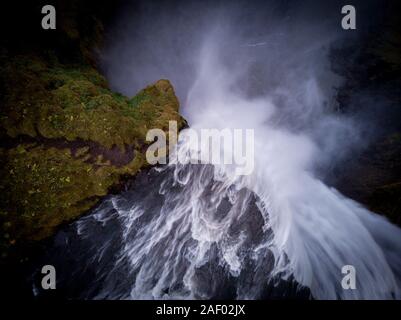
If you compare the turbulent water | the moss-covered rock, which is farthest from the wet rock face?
the turbulent water

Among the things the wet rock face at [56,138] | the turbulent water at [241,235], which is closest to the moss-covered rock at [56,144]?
the wet rock face at [56,138]

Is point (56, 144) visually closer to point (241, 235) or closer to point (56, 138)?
point (56, 138)

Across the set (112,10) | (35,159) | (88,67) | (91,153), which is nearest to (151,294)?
(91,153)

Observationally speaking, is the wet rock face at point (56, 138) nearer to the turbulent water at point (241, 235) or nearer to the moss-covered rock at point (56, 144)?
the moss-covered rock at point (56, 144)

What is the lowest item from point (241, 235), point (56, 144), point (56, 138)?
point (241, 235)

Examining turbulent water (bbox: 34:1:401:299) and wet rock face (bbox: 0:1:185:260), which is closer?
turbulent water (bbox: 34:1:401:299)

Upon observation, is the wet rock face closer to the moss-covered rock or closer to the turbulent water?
the moss-covered rock

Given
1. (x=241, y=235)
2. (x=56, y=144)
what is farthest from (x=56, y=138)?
(x=241, y=235)

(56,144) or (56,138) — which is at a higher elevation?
(56,138)
